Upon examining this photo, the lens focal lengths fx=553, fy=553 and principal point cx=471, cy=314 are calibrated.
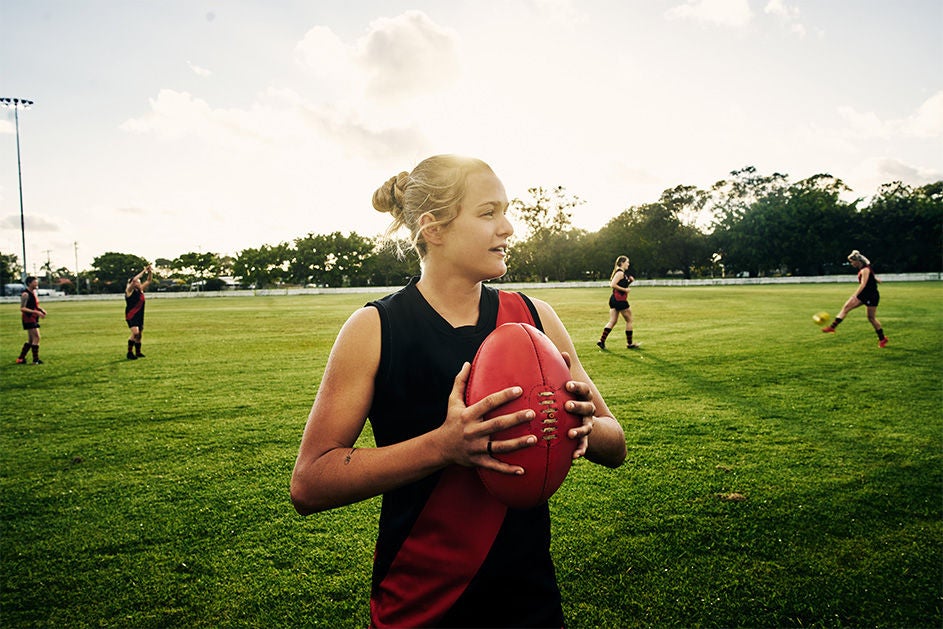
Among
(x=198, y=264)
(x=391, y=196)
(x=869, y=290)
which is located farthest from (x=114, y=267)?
Result: (x=391, y=196)

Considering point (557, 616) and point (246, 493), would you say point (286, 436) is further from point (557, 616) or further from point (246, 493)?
point (557, 616)

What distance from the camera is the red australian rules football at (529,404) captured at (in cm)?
156

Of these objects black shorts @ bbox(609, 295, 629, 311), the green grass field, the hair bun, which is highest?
the hair bun

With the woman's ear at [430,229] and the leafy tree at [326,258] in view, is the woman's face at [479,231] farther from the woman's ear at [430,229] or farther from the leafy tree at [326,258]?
the leafy tree at [326,258]

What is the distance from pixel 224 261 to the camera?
108m

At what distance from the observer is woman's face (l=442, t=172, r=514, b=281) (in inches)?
74.6

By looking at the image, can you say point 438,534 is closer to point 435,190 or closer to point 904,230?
point 435,190

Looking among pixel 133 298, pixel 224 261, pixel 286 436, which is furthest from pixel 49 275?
pixel 286 436

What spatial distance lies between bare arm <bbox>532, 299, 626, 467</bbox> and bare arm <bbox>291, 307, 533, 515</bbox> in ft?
0.82

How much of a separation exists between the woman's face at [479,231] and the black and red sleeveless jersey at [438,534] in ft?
0.81

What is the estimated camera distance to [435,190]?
6.38ft

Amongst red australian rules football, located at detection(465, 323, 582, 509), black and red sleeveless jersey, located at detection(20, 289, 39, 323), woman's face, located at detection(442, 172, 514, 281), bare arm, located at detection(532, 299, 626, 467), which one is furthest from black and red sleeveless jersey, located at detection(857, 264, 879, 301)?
black and red sleeveless jersey, located at detection(20, 289, 39, 323)

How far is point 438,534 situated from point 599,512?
3.33 m

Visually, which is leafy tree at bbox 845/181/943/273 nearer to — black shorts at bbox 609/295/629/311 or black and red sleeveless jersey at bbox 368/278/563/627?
black shorts at bbox 609/295/629/311
